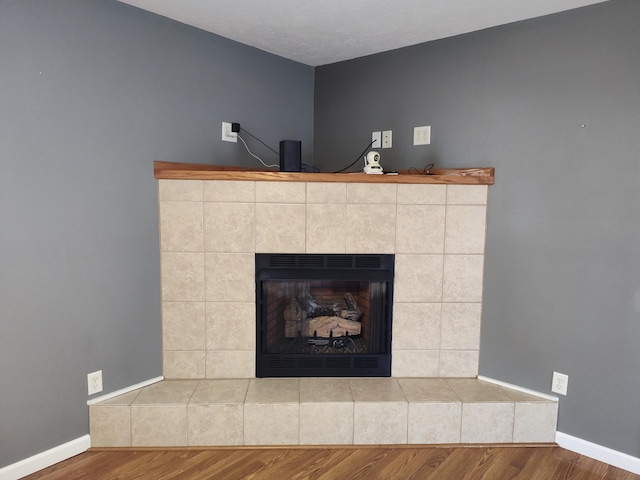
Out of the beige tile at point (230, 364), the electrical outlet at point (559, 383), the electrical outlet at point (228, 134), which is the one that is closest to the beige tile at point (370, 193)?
the electrical outlet at point (228, 134)

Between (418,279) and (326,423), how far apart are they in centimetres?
96

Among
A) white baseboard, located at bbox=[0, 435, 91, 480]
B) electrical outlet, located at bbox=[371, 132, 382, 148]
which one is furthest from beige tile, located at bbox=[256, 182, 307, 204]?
white baseboard, located at bbox=[0, 435, 91, 480]

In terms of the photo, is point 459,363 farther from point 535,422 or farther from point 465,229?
point 465,229

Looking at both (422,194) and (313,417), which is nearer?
(313,417)

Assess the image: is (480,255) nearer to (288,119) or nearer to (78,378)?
(288,119)

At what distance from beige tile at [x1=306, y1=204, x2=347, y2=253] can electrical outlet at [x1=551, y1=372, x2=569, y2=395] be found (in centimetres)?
135

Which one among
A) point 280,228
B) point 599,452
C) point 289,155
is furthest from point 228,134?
point 599,452

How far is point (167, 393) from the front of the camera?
7.34 ft

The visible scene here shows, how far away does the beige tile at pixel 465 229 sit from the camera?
A: 2.42 metres

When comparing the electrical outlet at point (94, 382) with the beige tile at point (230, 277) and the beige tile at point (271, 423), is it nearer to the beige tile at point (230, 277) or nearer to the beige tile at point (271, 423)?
the beige tile at point (230, 277)

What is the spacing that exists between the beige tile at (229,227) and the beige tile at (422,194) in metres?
0.87

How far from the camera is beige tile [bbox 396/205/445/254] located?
2.42m

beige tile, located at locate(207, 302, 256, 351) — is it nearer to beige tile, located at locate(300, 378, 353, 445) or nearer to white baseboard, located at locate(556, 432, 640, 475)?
beige tile, located at locate(300, 378, 353, 445)

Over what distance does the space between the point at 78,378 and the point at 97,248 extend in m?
0.66
